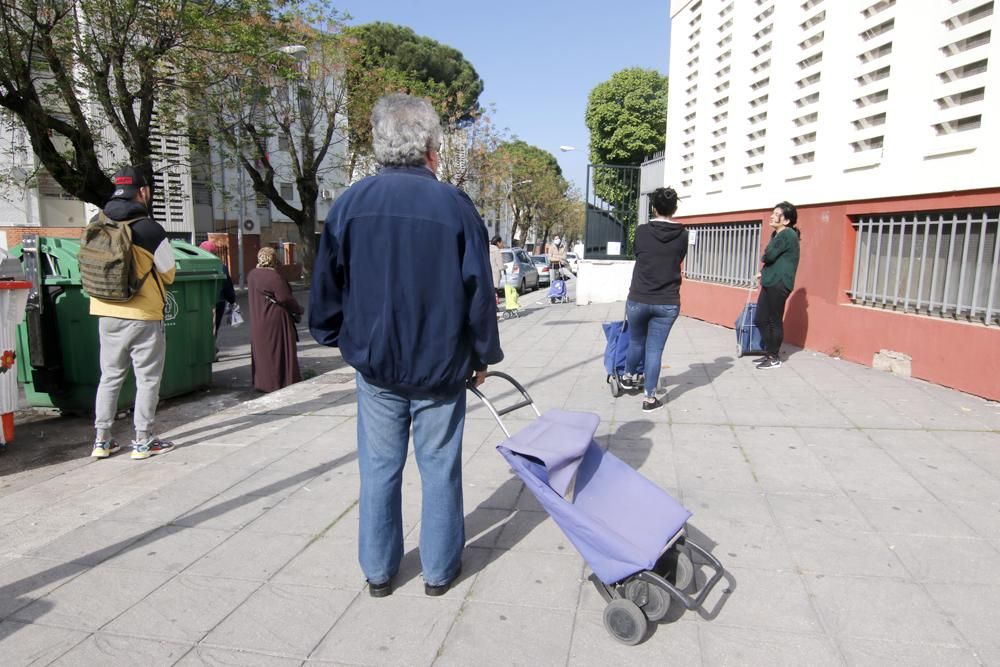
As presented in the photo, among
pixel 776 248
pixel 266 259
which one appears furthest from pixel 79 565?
pixel 776 248

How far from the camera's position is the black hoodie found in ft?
17.4

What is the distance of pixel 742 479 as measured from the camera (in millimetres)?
3947

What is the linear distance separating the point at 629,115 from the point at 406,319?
34681 mm

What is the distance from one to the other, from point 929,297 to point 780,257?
1.43m

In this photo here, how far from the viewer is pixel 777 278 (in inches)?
280

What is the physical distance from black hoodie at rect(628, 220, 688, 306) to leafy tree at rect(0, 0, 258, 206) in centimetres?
705

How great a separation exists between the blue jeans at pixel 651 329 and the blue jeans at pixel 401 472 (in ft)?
10.3

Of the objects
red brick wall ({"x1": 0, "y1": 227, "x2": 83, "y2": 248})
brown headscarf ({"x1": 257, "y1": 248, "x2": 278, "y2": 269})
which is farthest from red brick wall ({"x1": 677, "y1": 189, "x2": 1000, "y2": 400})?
red brick wall ({"x1": 0, "y1": 227, "x2": 83, "y2": 248})

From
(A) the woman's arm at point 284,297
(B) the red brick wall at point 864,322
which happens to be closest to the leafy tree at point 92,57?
(A) the woman's arm at point 284,297

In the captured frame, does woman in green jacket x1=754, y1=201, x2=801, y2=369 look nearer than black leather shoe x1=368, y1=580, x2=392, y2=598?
No

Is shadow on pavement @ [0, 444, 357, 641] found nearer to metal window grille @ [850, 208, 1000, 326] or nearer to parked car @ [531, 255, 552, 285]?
metal window grille @ [850, 208, 1000, 326]

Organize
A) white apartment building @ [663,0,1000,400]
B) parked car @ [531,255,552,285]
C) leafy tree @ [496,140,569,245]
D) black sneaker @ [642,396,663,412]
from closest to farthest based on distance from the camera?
1. black sneaker @ [642,396,663,412]
2. white apartment building @ [663,0,1000,400]
3. parked car @ [531,255,552,285]
4. leafy tree @ [496,140,569,245]

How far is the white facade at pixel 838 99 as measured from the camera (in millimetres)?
5855

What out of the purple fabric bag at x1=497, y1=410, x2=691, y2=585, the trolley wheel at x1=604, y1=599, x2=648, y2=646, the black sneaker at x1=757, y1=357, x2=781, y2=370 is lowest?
the trolley wheel at x1=604, y1=599, x2=648, y2=646
